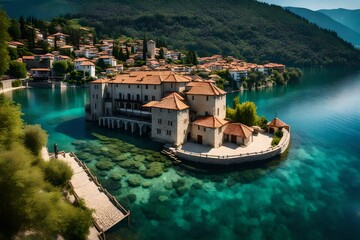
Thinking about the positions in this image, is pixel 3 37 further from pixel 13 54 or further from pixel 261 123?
pixel 13 54

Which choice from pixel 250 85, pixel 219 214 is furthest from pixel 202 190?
pixel 250 85

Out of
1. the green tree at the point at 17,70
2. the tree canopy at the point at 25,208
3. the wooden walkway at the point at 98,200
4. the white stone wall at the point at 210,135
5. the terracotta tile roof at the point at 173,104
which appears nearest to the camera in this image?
the tree canopy at the point at 25,208

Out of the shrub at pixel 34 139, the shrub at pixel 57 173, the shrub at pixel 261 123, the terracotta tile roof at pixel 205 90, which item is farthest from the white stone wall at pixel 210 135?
the shrub at pixel 34 139

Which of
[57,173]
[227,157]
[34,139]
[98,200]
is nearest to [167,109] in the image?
[227,157]

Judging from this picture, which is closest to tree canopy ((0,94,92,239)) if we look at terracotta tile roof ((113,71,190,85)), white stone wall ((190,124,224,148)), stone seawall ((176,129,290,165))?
stone seawall ((176,129,290,165))

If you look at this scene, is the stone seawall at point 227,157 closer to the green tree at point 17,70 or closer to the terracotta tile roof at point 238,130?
the terracotta tile roof at point 238,130

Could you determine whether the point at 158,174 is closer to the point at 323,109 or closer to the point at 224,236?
the point at 224,236

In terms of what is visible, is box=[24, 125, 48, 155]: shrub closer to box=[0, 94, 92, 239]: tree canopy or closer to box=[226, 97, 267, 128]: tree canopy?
box=[0, 94, 92, 239]: tree canopy
